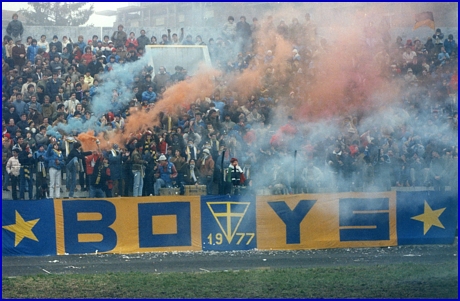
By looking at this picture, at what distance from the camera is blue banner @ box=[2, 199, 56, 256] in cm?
1523

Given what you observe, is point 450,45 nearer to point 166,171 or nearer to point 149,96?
point 149,96

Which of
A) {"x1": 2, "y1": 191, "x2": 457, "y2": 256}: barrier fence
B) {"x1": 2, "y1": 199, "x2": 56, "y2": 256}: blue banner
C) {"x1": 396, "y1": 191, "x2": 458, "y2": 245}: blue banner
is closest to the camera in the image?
{"x1": 2, "y1": 199, "x2": 56, "y2": 256}: blue banner

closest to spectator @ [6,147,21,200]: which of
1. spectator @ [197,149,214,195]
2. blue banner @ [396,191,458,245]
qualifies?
spectator @ [197,149,214,195]

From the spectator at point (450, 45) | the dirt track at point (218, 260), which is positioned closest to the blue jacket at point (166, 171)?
the dirt track at point (218, 260)

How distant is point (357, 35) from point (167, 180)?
23.1 ft

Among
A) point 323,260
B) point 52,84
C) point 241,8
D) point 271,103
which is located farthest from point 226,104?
point 241,8

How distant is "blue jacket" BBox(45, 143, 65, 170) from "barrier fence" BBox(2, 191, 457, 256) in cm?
230

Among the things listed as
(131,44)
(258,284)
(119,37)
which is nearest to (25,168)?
(131,44)

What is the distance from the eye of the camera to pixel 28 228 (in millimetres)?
15312

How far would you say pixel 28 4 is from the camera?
37094 millimetres

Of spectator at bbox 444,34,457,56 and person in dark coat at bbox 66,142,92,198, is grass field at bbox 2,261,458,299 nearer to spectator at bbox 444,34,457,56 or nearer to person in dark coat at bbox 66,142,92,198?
person in dark coat at bbox 66,142,92,198

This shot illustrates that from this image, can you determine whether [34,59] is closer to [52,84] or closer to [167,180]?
[52,84]

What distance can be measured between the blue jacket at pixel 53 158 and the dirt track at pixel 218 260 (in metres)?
2.96

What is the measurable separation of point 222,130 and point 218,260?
463cm
